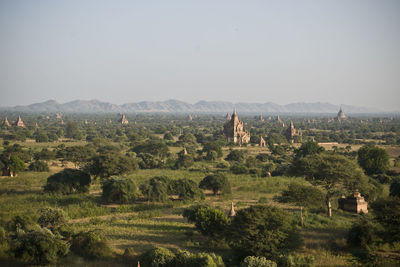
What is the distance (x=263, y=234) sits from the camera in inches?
569

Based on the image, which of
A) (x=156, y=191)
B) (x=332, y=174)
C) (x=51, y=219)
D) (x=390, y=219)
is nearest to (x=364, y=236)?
(x=390, y=219)

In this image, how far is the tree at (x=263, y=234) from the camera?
14070mm

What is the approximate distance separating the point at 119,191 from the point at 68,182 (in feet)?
17.5

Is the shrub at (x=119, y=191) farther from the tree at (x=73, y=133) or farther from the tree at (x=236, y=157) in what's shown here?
the tree at (x=73, y=133)

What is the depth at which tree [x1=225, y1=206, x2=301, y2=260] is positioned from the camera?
14.1m

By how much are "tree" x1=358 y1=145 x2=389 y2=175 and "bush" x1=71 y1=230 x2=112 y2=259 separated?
31.4m

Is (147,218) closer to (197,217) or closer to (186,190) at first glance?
(197,217)

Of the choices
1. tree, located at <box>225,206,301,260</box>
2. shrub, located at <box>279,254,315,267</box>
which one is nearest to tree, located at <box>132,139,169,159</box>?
tree, located at <box>225,206,301,260</box>

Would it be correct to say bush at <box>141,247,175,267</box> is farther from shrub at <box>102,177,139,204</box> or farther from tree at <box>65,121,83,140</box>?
tree at <box>65,121,83,140</box>

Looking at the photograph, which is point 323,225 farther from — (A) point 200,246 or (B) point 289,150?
(B) point 289,150

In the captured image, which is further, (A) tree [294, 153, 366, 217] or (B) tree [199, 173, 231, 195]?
(B) tree [199, 173, 231, 195]

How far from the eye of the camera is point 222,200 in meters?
27.0

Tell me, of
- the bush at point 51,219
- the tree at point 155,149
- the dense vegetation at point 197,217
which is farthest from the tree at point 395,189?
the tree at point 155,149

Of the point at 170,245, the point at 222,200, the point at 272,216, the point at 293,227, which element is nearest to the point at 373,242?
the point at 293,227
